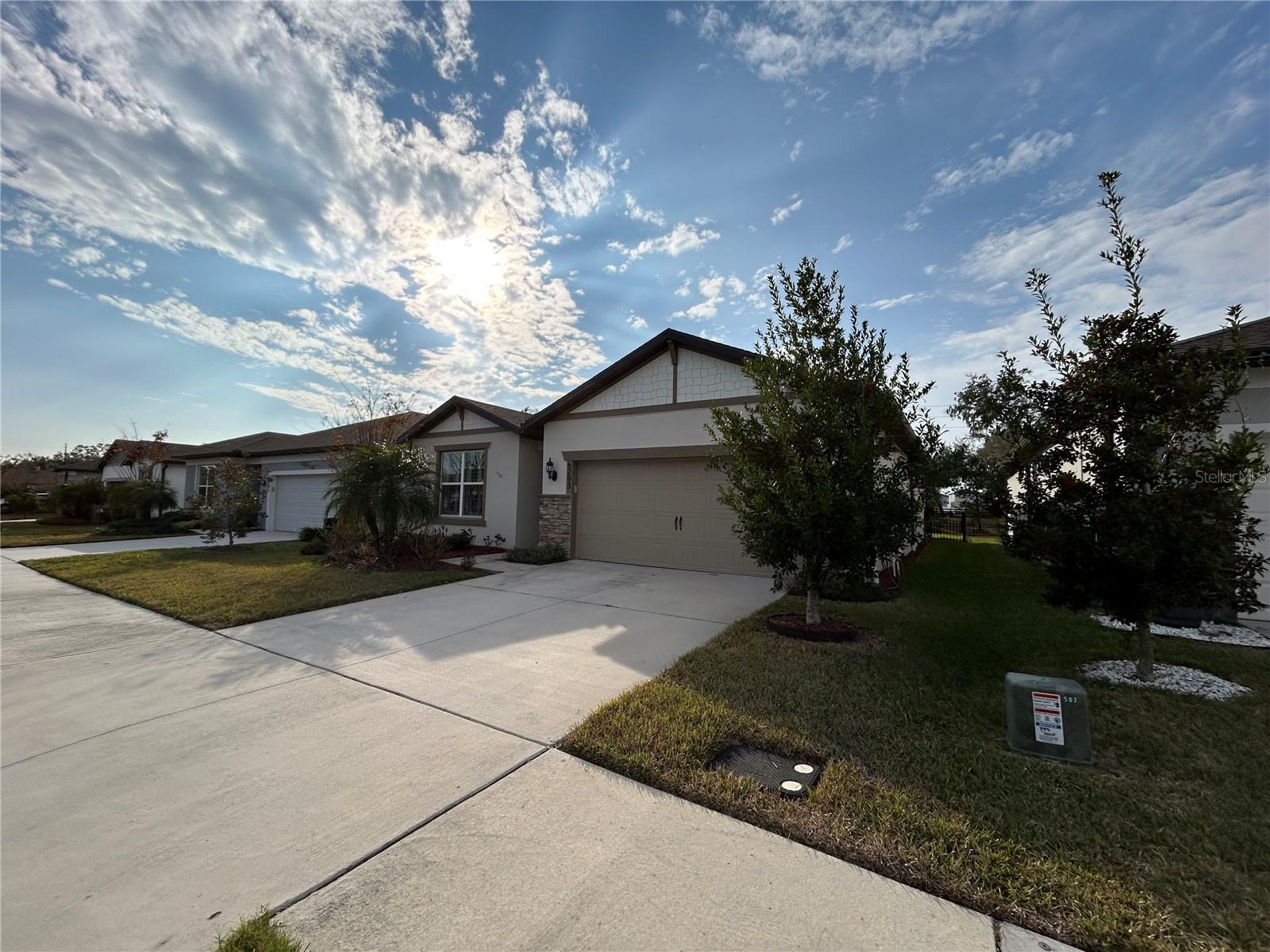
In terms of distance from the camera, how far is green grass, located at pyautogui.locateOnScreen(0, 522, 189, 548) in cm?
1617

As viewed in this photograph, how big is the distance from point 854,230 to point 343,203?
9.22m

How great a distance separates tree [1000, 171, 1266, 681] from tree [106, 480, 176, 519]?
2819cm

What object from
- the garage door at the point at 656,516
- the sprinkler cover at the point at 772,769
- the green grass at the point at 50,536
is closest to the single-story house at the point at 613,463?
the garage door at the point at 656,516

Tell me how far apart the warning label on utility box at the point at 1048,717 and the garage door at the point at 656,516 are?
21.7 feet

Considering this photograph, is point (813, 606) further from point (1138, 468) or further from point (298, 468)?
point (298, 468)

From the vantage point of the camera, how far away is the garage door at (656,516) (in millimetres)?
10688

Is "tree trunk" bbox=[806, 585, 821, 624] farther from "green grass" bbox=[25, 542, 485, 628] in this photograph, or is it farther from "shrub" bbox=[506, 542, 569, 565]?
"shrub" bbox=[506, 542, 569, 565]

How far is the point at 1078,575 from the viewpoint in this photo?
4.78 m

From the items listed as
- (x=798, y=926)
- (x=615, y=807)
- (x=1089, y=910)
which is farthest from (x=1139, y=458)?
(x=615, y=807)

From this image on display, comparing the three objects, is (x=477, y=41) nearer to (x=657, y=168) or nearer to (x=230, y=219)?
(x=657, y=168)

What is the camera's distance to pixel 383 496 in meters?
11.0

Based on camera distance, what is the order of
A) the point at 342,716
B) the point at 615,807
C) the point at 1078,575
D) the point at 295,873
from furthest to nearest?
1. the point at 1078,575
2. the point at 342,716
3. the point at 615,807
4. the point at 295,873

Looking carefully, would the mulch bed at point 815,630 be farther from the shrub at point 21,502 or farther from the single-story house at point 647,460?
the shrub at point 21,502

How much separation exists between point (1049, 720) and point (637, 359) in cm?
964
